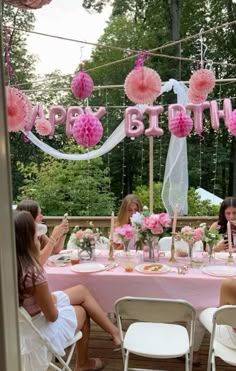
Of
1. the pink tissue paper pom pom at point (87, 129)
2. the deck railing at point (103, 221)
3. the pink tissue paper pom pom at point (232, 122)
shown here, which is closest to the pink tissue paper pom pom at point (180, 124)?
the pink tissue paper pom pom at point (232, 122)

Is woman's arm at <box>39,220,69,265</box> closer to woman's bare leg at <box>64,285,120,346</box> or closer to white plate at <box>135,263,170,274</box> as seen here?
woman's bare leg at <box>64,285,120,346</box>

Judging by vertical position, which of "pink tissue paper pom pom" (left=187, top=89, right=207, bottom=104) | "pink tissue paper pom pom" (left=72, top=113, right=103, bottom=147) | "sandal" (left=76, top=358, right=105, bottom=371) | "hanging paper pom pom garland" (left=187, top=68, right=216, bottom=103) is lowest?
"sandal" (left=76, top=358, right=105, bottom=371)

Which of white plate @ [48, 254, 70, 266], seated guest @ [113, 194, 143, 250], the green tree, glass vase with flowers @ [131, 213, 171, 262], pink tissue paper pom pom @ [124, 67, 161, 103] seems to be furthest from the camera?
the green tree

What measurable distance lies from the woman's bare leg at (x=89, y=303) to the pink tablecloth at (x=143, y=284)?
49 mm

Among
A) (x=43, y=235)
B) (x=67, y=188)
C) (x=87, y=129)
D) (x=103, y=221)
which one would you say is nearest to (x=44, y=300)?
(x=43, y=235)

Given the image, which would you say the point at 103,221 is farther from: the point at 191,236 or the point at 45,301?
the point at 45,301

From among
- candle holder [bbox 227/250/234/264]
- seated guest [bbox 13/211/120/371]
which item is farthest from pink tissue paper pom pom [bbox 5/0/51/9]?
candle holder [bbox 227/250/234/264]

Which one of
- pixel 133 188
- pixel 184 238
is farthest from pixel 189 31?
pixel 184 238

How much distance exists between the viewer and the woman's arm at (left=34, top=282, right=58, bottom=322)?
1.72 metres

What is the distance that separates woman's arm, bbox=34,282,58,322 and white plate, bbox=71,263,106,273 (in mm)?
429

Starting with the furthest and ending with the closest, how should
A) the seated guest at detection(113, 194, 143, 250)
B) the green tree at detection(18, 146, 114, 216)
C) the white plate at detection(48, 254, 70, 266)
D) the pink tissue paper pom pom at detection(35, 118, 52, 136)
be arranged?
the green tree at detection(18, 146, 114, 216), the pink tissue paper pom pom at detection(35, 118, 52, 136), the seated guest at detection(113, 194, 143, 250), the white plate at detection(48, 254, 70, 266)

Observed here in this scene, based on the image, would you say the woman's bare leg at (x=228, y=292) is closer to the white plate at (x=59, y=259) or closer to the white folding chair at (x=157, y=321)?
the white folding chair at (x=157, y=321)

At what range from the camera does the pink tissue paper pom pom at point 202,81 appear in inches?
108

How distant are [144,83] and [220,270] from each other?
141cm
